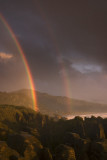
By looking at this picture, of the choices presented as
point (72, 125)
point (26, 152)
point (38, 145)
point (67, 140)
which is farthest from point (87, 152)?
point (72, 125)

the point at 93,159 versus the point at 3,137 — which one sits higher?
the point at 3,137

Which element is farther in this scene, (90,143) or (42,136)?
(42,136)

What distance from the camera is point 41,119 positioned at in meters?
95.8

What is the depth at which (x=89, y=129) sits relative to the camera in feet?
215

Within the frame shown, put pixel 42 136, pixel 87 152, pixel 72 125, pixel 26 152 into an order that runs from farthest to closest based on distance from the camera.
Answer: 1. pixel 72 125
2. pixel 42 136
3. pixel 87 152
4. pixel 26 152

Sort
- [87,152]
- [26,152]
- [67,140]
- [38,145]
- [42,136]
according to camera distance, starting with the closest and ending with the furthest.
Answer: [26,152] → [38,145] → [87,152] → [67,140] → [42,136]

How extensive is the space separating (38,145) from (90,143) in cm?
1432

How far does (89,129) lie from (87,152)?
17.9 metres

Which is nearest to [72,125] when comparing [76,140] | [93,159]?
[76,140]

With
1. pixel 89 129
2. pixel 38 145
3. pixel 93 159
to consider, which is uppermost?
pixel 89 129

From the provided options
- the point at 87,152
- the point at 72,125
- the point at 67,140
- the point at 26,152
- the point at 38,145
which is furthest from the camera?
the point at 72,125

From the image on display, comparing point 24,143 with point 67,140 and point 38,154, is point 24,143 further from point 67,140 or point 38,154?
point 67,140

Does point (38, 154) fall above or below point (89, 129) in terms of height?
below

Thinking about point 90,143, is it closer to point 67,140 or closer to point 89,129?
point 67,140
